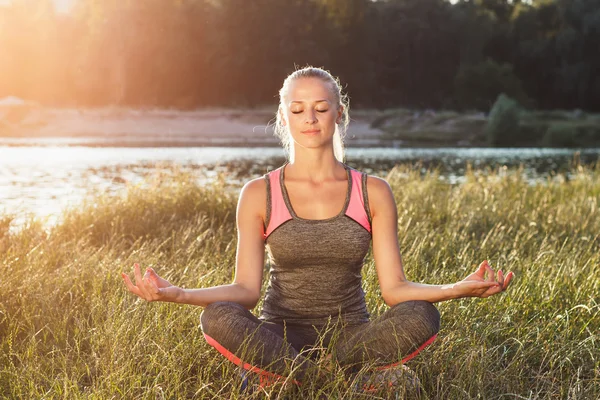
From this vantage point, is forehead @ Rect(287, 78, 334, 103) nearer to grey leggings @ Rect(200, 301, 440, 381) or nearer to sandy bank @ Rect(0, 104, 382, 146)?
grey leggings @ Rect(200, 301, 440, 381)

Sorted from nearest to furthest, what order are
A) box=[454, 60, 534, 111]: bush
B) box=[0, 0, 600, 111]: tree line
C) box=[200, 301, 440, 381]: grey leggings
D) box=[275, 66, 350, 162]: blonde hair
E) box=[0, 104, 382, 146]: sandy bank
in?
1. box=[200, 301, 440, 381]: grey leggings
2. box=[275, 66, 350, 162]: blonde hair
3. box=[0, 104, 382, 146]: sandy bank
4. box=[0, 0, 600, 111]: tree line
5. box=[454, 60, 534, 111]: bush

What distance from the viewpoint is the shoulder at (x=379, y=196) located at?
10.1 ft

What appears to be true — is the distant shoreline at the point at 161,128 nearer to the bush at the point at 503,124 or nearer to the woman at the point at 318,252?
the bush at the point at 503,124

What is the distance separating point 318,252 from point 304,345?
370mm

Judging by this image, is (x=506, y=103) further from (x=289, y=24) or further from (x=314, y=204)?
(x=314, y=204)

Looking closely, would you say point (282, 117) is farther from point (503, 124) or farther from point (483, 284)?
point (503, 124)

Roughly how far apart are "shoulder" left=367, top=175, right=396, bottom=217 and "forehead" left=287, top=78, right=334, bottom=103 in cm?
39

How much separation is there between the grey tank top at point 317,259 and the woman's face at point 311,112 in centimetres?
21

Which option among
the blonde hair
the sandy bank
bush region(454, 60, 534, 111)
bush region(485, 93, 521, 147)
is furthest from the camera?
bush region(454, 60, 534, 111)

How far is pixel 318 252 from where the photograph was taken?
3000mm

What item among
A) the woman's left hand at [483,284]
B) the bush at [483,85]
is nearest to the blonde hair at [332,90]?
the woman's left hand at [483,284]

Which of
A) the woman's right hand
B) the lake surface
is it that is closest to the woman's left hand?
the woman's right hand

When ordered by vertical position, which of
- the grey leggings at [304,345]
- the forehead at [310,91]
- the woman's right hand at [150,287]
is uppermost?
the forehead at [310,91]

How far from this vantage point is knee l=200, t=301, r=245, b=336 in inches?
111
